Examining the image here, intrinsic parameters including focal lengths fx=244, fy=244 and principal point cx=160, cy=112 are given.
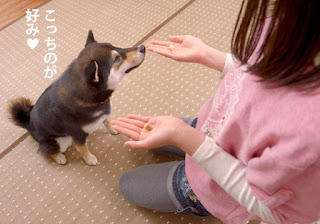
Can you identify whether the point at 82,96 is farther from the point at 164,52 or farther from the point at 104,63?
the point at 164,52

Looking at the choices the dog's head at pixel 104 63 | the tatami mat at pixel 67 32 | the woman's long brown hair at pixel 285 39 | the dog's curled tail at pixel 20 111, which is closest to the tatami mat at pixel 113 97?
the tatami mat at pixel 67 32

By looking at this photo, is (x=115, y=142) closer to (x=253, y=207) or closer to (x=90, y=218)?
(x=90, y=218)

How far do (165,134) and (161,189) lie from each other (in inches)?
12.0

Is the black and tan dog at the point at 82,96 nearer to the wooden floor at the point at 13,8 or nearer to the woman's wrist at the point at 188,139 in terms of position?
the woman's wrist at the point at 188,139

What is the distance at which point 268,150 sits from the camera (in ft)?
1.22

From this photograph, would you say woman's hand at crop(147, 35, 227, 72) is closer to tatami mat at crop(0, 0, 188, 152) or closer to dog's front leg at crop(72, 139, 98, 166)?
dog's front leg at crop(72, 139, 98, 166)

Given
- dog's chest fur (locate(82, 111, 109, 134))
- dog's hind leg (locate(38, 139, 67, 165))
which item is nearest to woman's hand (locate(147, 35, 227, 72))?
dog's chest fur (locate(82, 111, 109, 134))

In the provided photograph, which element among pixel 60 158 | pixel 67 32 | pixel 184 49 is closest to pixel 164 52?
pixel 184 49

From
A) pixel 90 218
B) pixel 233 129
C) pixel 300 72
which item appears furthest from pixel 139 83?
pixel 300 72

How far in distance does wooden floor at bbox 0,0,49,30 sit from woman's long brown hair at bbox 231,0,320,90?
5.08ft

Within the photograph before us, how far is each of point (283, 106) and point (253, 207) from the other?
0.21 m

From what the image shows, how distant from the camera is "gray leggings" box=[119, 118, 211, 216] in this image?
0.70m

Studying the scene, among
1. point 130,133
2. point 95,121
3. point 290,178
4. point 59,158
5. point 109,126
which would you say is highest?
point 290,178

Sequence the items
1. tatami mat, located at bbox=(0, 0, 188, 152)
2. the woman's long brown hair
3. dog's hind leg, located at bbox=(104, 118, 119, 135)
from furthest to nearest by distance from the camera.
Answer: tatami mat, located at bbox=(0, 0, 188, 152) → dog's hind leg, located at bbox=(104, 118, 119, 135) → the woman's long brown hair
